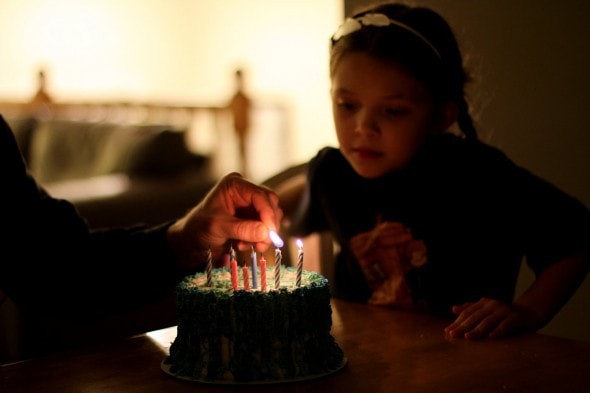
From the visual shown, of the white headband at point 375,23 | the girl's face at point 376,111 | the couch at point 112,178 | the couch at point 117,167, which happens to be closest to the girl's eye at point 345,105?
the girl's face at point 376,111

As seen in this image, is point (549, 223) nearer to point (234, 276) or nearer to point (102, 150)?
point (234, 276)

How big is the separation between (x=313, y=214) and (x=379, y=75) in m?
0.36

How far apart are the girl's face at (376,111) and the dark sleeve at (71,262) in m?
0.40

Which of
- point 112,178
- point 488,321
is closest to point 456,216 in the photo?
point 488,321

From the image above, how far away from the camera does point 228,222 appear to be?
1151 mm

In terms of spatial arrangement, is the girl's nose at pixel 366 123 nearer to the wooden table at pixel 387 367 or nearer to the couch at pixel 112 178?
the wooden table at pixel 387 367

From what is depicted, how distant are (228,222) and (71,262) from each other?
0.89 ft

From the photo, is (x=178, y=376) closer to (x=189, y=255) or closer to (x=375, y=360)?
(x=375, y=360)

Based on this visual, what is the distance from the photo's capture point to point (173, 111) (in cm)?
599

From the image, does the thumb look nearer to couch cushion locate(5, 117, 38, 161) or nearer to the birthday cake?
the birthday cake

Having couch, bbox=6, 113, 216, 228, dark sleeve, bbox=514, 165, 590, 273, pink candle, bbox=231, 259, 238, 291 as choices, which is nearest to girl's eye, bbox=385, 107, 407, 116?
dark sleeve, bbox=514, 165, 590, 273

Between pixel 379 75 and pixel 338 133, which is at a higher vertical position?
pixel 379 75

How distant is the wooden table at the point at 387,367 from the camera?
2.64 feet

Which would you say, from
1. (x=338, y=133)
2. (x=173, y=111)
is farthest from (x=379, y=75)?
(x=173, y=111)
